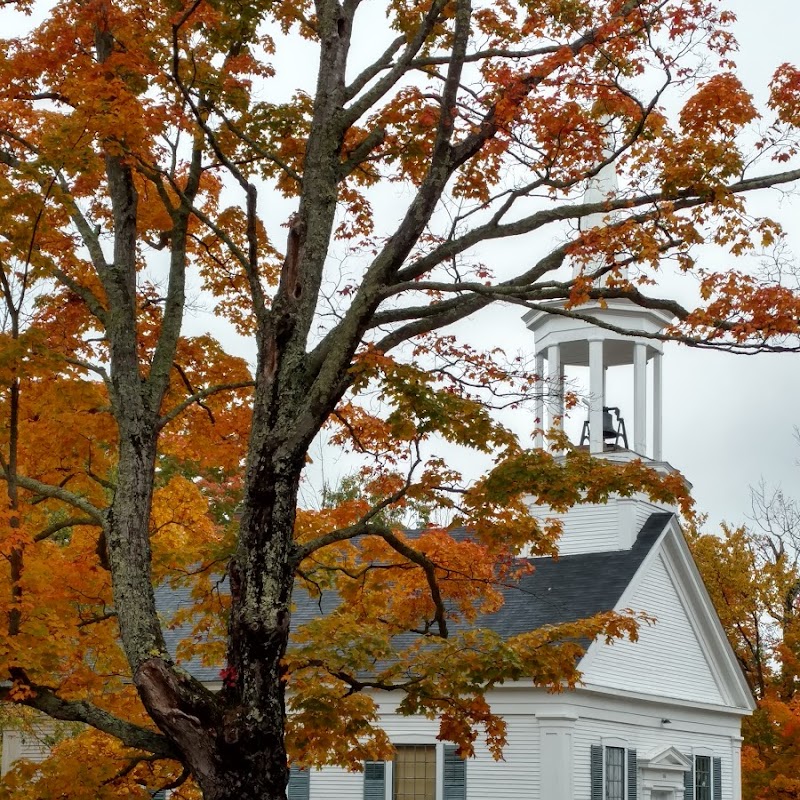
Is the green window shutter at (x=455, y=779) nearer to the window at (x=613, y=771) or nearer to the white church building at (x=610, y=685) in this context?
the white church building at (x=610, y=685)

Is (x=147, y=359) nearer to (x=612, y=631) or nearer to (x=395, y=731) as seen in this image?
(x=612, y=631)

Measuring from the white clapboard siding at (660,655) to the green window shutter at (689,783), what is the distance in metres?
1.40

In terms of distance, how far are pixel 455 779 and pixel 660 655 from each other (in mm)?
5513

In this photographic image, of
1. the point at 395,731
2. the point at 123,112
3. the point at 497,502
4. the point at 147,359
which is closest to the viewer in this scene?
the point at 123,112

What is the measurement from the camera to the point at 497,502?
13938 millimetres

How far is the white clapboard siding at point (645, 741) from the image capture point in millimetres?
21953

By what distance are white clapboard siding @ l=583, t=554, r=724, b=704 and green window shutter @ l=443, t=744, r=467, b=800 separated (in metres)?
2.77

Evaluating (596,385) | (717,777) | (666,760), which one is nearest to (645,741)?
(666,760)

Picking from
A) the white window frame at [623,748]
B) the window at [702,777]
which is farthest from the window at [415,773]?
the window at [702,777]

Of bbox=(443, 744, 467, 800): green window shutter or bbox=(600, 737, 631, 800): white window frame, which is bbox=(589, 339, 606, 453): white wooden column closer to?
bbox=(600, 737, 631, 800): white window frame

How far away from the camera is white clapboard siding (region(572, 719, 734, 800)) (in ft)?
72.0

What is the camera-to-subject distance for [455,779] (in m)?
22.1

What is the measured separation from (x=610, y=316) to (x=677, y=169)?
14439mm

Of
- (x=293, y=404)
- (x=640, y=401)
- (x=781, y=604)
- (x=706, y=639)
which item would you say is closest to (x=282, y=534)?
(x=293, y=404)
